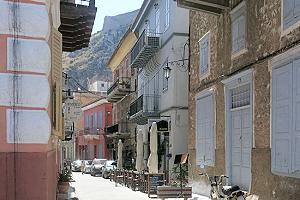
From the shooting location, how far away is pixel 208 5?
46.7ft

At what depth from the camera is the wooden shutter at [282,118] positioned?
9703 mm

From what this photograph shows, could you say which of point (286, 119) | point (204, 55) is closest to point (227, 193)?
point (286, 119)

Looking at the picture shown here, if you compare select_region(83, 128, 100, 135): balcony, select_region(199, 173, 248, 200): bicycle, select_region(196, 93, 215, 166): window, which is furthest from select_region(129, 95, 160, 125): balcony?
select_region(83, 128, 100, 135): balcony

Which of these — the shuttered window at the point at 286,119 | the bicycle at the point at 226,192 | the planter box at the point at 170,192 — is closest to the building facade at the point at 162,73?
the planter box at the point at 170,192

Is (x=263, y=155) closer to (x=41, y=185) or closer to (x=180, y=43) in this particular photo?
(x=41, y=185)

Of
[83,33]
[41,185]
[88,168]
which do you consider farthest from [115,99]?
[41,185]

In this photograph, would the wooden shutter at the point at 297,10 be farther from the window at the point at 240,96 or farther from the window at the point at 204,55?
the window at the point at 204,55

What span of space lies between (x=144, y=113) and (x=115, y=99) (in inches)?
707

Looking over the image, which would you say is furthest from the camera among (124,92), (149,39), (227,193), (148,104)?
(124,92)

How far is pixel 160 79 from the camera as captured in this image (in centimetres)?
2481

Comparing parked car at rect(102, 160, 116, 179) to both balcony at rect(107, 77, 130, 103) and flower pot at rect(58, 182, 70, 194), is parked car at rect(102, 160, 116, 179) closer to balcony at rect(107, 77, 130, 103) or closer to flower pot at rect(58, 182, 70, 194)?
balcony at rect(107, 77, 130, 103)

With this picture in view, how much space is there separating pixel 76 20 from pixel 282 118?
5.95 m

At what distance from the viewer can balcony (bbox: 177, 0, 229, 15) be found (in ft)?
46.3

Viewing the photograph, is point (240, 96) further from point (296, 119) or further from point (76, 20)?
point (76, 20)
